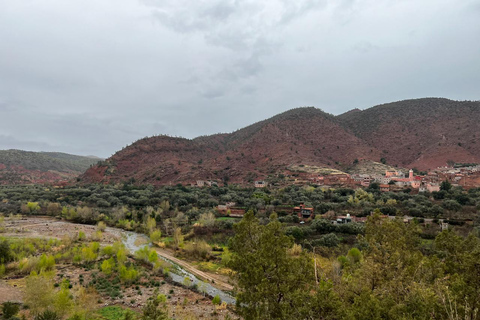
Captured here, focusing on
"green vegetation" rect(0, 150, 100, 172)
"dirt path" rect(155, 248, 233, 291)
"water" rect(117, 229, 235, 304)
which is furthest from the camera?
"green vegetation" rect(0, 150, 100, 172)

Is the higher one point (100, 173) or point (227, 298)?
point (100, 173)

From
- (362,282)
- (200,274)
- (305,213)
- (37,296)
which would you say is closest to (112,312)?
(37,296)

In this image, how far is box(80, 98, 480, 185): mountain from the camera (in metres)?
95.3

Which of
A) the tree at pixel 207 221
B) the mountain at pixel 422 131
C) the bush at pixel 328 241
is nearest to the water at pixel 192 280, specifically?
the tree at pixel 207 221

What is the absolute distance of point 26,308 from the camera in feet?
67.3

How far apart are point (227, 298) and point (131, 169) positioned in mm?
95270

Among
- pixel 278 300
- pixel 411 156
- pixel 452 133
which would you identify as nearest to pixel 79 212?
pixel 278 300

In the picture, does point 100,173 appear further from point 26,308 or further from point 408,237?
point 408,237

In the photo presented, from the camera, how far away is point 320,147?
109 m

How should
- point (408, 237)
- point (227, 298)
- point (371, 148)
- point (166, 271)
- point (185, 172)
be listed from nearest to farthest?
point (408, 237)
point (227, 298)
point (166, 271)
point (185, 172)
point (371, 148)

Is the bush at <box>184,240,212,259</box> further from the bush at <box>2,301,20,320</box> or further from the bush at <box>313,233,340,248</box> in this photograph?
the bush at <box>2,301,20,320</box>

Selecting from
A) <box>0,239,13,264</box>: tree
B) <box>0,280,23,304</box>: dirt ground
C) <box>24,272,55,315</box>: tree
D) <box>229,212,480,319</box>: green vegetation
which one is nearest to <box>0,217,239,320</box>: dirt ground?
<box>0,280,23,304</box>: dirt ground

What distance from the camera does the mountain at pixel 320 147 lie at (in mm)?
95312

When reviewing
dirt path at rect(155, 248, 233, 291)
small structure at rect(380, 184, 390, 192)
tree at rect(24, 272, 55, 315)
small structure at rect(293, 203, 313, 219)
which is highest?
small structure at rect(380, 184, 390, 192)
